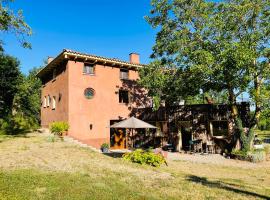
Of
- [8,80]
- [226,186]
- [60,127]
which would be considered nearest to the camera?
[226,186]

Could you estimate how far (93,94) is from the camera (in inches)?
917

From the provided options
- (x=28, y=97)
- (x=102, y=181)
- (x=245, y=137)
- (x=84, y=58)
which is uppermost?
(x=84, y=58)

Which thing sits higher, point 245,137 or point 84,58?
point 84,58

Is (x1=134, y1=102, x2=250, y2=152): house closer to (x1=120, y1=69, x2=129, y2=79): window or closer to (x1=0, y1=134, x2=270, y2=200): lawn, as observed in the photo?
(x1=120, y1=69, x2=129, y2=79): window

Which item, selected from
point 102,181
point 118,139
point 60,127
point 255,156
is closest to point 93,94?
point 60,127

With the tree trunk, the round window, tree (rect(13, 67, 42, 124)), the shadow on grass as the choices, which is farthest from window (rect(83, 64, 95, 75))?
the shadow on grass

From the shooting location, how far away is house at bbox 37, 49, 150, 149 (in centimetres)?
2193

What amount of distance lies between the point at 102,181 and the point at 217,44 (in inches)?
480

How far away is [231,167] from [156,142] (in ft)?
32.6

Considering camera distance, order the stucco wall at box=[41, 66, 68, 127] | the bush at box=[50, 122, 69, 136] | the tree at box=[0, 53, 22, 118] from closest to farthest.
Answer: the bush at box=[50, 122, 69, 136], the stucco wall at box=[41, 66, 68, 127], the tree at box=[0, 53, 22, 118]

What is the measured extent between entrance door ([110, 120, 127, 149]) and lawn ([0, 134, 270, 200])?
1054 centimetres

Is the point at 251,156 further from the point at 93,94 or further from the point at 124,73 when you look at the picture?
the point at 124,73

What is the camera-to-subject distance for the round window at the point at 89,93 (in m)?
22.8

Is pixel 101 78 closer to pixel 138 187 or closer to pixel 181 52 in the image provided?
pixel 181 52
